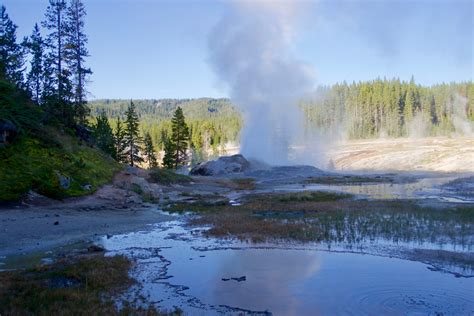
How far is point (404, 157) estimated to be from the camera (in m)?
83.1

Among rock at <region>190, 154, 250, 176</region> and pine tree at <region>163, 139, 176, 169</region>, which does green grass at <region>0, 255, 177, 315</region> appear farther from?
pine tree at <region>163, 139, 176, 169</region>

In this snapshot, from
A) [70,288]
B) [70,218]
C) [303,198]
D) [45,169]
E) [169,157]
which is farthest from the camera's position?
[169,157]

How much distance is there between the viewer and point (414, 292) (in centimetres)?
1172

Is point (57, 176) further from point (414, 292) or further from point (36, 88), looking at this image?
point (36, 88)

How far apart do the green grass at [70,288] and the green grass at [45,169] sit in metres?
14.7

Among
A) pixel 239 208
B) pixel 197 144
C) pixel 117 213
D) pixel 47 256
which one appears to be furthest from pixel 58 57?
pixel 197 144

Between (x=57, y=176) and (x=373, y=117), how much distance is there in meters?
132

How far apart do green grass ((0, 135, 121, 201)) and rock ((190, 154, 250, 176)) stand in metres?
31.8

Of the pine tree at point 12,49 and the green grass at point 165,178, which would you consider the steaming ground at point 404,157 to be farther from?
the pine tree at point 12,49

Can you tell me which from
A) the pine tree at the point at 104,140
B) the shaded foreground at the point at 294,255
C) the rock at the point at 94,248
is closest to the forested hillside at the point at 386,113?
the pine tree at the point at 104,140

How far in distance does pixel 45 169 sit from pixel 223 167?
41.5 metres

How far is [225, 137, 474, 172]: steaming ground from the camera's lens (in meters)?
69.6

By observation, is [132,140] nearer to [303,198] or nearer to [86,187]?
[86,187]

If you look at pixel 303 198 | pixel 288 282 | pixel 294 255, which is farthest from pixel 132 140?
pixel 288 282
